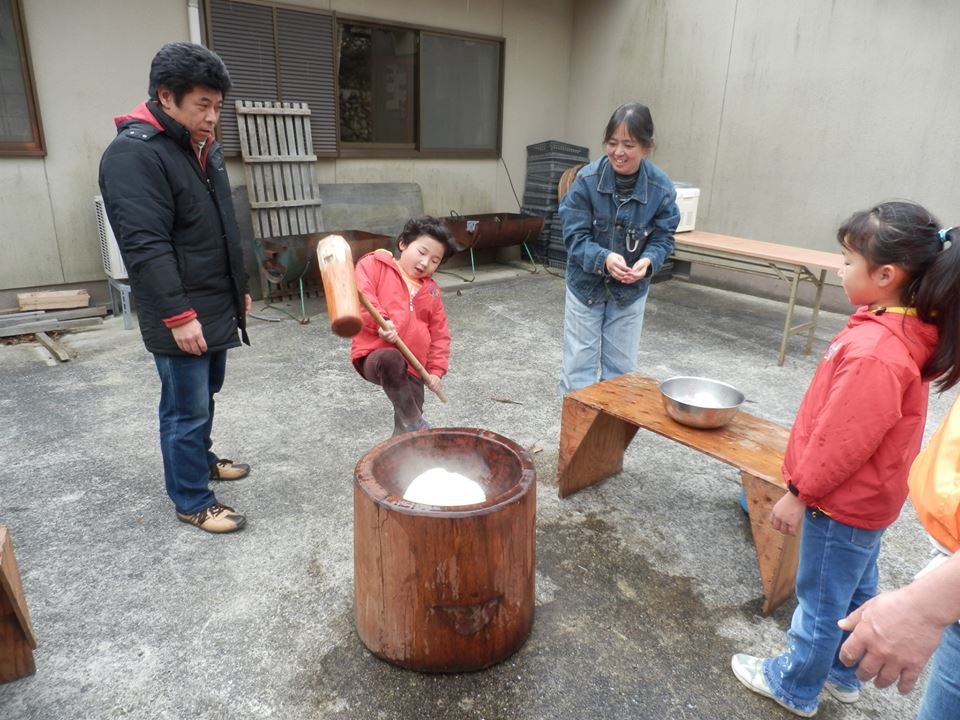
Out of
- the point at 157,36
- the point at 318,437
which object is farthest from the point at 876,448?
the point at 157,36

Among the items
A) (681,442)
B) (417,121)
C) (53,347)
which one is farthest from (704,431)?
(417,121)

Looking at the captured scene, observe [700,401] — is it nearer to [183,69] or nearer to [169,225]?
[169,225]

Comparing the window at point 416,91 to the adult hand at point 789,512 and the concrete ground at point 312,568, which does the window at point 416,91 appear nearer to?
the concrete ground at point 312,568

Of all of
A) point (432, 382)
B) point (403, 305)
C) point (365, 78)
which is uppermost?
point (365, 78)

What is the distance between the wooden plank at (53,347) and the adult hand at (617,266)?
419cm

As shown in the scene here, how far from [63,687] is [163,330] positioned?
1.28 meters

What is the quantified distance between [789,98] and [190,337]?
6952 mm

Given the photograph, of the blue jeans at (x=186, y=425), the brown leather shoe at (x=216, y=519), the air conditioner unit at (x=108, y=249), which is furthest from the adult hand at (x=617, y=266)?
the air conditioner unit at (x=108, y=249)

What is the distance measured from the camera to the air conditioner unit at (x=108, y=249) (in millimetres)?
5621

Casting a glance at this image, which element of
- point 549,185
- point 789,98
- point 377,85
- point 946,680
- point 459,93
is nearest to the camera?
point 946,680

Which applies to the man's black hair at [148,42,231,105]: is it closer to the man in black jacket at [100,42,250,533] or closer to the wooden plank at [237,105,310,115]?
the man in black jacket at [100,42,250,533]

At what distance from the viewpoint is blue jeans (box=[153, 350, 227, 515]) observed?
8.95 ft

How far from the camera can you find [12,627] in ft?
6.75

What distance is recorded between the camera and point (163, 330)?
2.61 metres
